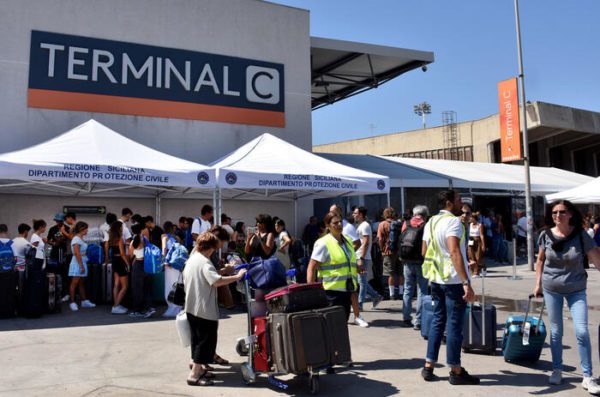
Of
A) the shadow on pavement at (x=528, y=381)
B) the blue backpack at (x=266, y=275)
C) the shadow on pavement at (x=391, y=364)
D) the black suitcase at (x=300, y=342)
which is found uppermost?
the blue backpack at (x=266, y=275)

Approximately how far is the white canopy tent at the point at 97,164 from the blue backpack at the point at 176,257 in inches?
46.9

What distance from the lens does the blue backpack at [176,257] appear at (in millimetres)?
8312

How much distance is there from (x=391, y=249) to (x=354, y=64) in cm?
1022

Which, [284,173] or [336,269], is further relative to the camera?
[284,173]

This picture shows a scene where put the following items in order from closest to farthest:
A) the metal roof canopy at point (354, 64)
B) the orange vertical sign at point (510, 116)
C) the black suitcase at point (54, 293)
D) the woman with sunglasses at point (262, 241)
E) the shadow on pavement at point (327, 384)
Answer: the shadow on pavement at point (327, 384) → the woman with sunglasses at point (262, 241) → the black suitcase at point (54, 293) → the metal roof canopy at point (354, 64) → the orange vertical sign at point (510, 116)

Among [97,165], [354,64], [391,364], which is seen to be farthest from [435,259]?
[354,64]

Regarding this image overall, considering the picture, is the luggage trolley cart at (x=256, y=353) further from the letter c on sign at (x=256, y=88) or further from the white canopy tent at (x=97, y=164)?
the letter c on sign at (x=256, y=88)

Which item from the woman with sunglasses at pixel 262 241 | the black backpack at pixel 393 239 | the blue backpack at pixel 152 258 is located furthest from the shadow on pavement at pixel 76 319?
the black backpack at pixel 393 239

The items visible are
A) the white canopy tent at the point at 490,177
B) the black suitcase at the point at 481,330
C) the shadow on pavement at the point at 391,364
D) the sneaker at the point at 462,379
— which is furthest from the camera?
the white canopy tent at the point at 490,177

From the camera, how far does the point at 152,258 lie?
8.60 m

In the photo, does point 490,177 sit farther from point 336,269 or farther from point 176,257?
point 336,269

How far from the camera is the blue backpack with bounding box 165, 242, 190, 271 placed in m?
8.31

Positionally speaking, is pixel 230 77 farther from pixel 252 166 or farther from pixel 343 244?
pixel 343 244

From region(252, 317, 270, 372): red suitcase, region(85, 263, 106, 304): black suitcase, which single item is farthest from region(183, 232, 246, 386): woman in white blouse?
region(85, 263, 106, 304): black suitcase
